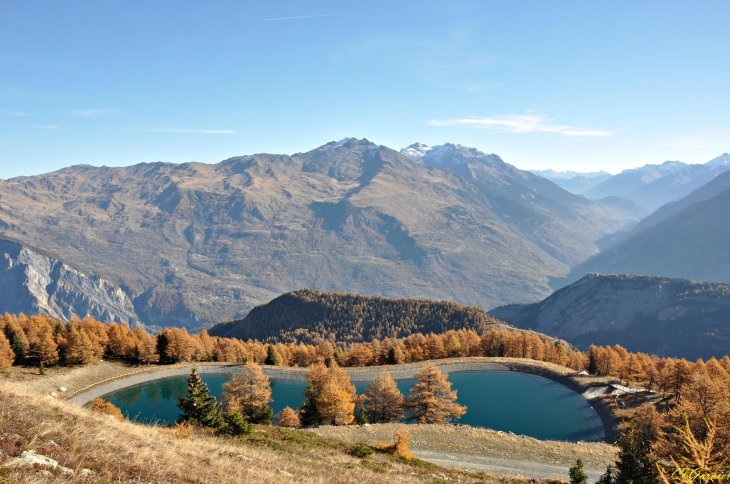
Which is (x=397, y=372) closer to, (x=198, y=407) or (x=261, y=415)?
(x=261, y=415)

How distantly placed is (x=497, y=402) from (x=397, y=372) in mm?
23869

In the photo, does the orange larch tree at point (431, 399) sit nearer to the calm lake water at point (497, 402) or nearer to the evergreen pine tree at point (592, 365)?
the calm lake water at point (497, 402)

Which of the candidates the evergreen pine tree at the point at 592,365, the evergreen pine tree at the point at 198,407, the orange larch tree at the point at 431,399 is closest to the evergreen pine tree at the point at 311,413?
the orange larch tree at the point at 431,399

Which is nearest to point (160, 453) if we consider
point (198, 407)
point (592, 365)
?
point (198, 407)

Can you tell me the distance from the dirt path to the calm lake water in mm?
29202

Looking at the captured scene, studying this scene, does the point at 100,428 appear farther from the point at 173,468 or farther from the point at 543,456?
the point at 543,456

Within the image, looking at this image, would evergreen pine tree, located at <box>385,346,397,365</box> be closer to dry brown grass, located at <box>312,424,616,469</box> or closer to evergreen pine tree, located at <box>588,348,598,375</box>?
evergreen pine tree, located at <box>588,348,598,375</box>

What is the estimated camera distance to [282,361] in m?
117

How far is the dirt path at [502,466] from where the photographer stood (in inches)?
1602

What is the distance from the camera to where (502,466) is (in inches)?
1693

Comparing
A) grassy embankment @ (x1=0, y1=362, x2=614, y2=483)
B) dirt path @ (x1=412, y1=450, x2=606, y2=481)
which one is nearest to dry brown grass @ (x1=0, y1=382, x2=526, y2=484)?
grassy embankment @ (x1=0, y1=362, x2=614, y2=483)

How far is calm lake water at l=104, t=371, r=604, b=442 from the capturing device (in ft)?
240

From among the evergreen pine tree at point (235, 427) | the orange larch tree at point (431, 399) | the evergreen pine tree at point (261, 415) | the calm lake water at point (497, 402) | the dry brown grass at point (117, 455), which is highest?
the dry brown grass at point (117, 455)

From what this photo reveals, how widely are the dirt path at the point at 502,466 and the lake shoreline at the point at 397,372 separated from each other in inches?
1672
